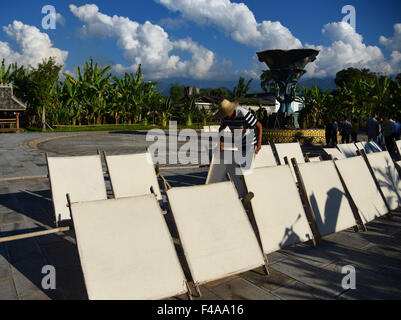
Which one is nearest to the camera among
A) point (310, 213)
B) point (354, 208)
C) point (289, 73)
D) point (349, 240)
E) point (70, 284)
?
point (70, 284)

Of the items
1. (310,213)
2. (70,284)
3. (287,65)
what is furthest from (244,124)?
(287,65)

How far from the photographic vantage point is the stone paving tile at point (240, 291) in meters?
2.81

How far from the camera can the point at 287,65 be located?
1748 cm

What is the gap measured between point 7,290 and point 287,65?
17.2 meters

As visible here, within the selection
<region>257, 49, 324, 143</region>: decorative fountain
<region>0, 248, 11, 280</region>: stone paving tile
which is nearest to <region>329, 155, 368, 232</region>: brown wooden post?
<region>0, 248, 11, 280</region>: stone paving tile

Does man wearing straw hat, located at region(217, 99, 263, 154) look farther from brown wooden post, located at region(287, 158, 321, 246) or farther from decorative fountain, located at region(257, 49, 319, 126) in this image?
decorative fountain, located at region(257, 49, 319, 126)

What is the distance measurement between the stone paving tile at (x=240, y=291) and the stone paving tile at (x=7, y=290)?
179 centimetres

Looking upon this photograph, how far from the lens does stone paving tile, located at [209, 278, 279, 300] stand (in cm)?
281

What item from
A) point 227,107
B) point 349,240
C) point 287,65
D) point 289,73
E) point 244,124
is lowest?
point 349,240

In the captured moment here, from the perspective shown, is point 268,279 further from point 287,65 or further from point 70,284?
point 287,65

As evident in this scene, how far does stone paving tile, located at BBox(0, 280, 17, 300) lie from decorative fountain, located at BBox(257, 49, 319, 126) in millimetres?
16590

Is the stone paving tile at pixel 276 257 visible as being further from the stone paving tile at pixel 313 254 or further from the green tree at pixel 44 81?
the green tree at pixel 44 81
